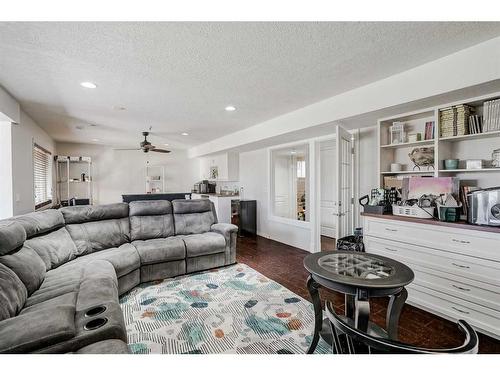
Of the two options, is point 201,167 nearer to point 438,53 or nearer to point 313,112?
point 313,112

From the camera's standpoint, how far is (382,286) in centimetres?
140

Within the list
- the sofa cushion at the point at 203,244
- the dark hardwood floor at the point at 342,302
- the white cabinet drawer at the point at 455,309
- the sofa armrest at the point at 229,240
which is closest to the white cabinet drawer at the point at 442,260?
the white cabinet drawer at the point at 455,309

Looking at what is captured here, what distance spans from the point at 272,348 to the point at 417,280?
1632mm

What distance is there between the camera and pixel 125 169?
738cm

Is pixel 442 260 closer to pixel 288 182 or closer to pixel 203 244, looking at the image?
pixel 203 244

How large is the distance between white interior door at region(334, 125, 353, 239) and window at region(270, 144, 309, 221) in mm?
1457

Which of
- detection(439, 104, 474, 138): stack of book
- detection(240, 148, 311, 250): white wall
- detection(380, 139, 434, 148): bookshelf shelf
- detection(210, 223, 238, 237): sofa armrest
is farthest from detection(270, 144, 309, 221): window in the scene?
detection(439, 104, 474, 138): stack of book

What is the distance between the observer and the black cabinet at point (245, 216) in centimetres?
579

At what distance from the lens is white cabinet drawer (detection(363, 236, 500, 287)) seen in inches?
76.2

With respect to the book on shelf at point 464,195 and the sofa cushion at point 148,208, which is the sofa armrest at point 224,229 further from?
the book on shelf at point 464,195

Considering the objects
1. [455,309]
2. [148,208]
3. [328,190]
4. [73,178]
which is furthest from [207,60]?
[73,178]

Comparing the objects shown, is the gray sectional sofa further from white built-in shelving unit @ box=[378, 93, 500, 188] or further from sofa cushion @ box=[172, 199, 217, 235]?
white built-in shelving unit @ box=[378, 93, 500, 188]

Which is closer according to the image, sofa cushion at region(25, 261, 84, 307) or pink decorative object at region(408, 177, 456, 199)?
sofa cushion at region(25, 261, 84, 307)

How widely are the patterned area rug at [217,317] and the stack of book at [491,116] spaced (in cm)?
231
